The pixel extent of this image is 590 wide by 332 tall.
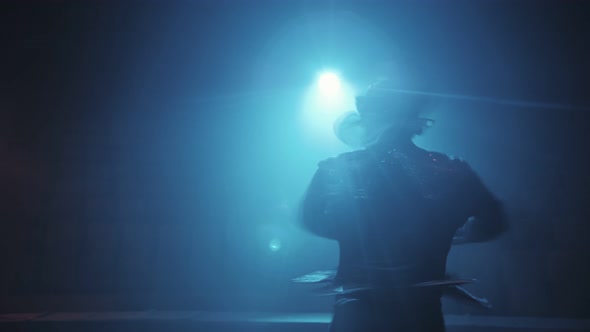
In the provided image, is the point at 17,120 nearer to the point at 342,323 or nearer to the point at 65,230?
the point at 65,230

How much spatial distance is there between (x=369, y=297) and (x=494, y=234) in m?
0.51

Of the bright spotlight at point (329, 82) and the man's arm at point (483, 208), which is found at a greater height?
the bright spotlight at point (329, 82)

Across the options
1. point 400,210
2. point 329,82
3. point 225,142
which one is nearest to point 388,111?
point 400,210

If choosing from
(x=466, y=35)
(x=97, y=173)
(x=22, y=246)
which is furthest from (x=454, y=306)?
(x=22, y=246)

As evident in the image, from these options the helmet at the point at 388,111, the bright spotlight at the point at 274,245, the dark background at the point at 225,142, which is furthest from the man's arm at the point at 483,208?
the bright spotlight at the point at 274,245

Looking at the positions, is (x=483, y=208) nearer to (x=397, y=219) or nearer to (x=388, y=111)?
(x=397, y=219)

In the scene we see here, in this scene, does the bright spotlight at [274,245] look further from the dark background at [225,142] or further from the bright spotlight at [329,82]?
the bright spotlight at [329,82]

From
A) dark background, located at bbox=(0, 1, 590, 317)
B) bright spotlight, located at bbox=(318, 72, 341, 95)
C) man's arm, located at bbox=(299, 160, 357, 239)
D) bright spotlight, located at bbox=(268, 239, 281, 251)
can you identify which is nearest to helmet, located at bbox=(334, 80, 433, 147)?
man's arm, located at bbox=(299, 160, 357, 239)

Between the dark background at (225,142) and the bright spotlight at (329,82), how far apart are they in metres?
0.18

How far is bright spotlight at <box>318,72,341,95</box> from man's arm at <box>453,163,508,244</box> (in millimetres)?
3700

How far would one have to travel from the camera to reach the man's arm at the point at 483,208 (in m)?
1.35

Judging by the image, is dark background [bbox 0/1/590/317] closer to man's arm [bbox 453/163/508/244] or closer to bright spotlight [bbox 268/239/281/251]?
bright spotlight [bbox 268/239/281/251]

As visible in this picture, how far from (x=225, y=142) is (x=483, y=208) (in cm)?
418

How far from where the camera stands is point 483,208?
136 centimetres
